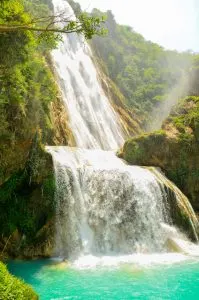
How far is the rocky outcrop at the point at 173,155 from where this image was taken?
65.3ft

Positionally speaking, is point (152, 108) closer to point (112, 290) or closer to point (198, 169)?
point (198, 169)

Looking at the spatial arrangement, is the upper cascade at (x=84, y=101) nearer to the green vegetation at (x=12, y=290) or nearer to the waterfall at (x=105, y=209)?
the waterfall at (x=105, y=209)

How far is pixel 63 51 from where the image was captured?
113 ft

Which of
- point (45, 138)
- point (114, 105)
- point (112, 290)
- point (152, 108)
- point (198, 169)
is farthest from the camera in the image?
point (152, 108)

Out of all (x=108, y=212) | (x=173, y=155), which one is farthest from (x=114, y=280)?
(x=173, y=155)

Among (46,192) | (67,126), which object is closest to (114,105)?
(67,126)

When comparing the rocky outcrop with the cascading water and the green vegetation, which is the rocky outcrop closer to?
the cascading water

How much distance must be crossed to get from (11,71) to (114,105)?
2658 cm

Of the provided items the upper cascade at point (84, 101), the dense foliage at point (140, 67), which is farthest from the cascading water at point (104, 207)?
the dense foliage at point (140, 67)

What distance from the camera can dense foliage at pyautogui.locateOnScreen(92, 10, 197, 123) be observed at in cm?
4712

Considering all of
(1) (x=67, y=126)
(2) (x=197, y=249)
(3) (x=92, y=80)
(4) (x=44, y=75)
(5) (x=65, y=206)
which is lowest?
(2) (x=197, y=249)

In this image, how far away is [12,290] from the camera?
7.13m

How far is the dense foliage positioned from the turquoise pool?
33.9 meters

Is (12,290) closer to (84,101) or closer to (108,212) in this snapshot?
(108,212)
